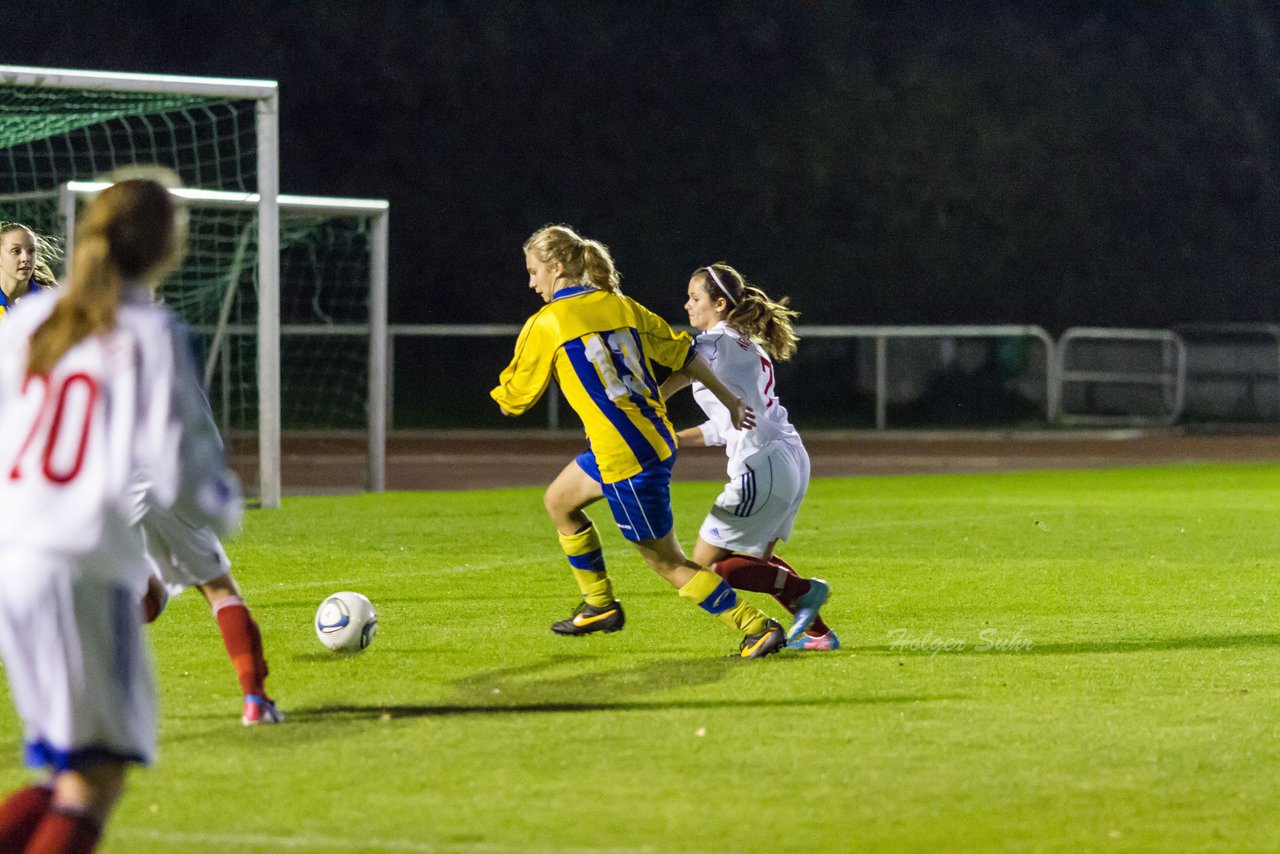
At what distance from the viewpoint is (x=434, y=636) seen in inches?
315

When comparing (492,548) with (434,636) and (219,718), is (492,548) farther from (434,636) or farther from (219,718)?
(219,718)

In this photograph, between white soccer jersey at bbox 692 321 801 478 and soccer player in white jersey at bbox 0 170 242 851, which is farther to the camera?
white soccer jersey at bbox 692 321 801 478

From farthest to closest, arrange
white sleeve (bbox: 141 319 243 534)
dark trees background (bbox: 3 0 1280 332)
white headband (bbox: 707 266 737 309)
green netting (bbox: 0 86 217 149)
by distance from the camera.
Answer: dark trees background (bbox: 3 0 1280 332), green netting (bbox: 0 86 217 149), white headband (bbox: 707 266 737 309), white sleeve (bbox: 141 319 243 534)

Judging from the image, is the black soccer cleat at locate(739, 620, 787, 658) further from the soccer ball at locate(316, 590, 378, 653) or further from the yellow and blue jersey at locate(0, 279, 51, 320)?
the yellow and blue jersey at locate(0, 279, 51, 320)

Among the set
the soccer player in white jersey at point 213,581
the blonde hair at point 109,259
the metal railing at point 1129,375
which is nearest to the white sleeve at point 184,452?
the blonde hair at point 109,259

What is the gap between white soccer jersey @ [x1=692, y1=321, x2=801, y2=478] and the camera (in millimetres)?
7523

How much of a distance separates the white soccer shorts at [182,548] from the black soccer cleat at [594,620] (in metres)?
2.18

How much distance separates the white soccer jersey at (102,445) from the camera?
3.28 m

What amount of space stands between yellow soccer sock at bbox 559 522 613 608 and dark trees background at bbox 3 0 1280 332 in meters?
26.0

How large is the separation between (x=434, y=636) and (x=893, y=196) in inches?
1131

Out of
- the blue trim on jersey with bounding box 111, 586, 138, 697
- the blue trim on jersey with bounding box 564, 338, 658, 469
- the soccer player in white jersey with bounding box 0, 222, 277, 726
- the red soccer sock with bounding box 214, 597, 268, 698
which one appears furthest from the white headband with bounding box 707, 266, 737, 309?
the blue trim on jersey with bounding box 111, 586, 138, 697

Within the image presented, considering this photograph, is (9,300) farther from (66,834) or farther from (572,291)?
(66,834)

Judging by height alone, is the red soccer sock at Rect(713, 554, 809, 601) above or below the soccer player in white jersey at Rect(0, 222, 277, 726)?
below

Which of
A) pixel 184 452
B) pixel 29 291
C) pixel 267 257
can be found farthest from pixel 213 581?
pixel 267 257
